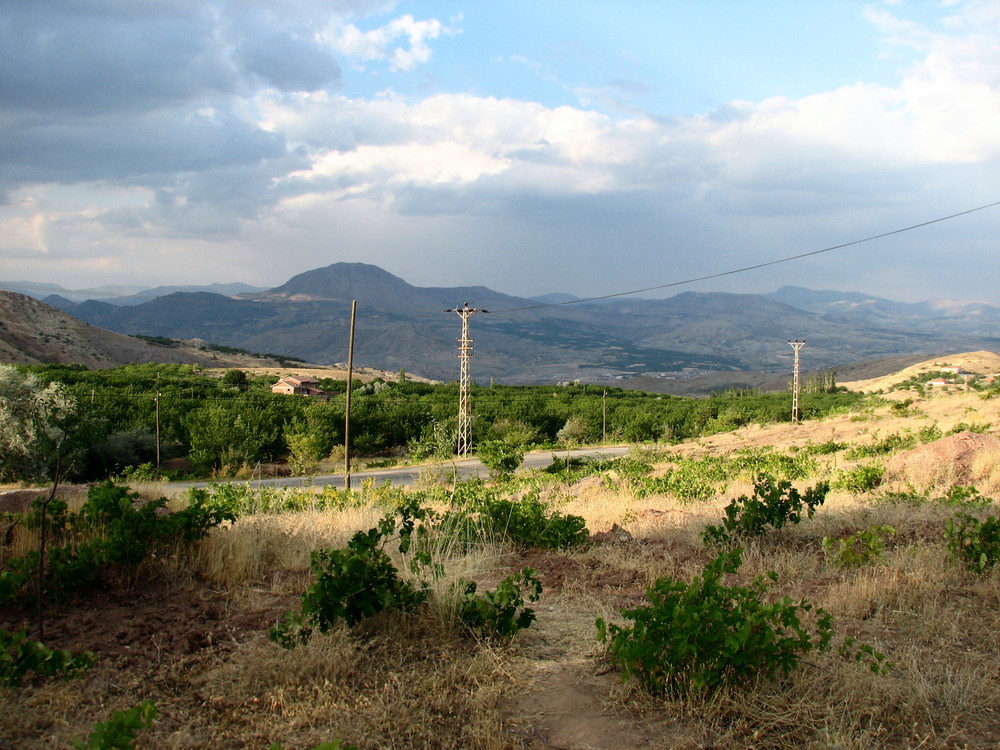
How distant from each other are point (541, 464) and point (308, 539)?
101 ft

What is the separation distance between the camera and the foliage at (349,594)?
13.6 ft

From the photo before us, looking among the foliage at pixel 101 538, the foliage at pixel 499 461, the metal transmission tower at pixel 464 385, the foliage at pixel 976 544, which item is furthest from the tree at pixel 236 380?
the foliage at pixel 976 544

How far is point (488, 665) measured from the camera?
410 cm

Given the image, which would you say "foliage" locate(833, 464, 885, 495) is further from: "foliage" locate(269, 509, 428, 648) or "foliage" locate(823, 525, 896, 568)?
"foliage" locate(269, 509, 428, 648)

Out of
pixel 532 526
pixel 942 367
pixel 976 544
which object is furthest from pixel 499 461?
pixel 942 367

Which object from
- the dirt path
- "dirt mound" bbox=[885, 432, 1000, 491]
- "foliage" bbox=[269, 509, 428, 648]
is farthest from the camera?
"dirt mound" bbox=[885, 432, 1000, 491]

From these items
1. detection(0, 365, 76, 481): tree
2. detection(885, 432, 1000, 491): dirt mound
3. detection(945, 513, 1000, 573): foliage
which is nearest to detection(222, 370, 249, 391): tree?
detection(0, 365, 76, 481): tree

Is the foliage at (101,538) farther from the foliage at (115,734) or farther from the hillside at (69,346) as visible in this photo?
the hillside at (69,346)

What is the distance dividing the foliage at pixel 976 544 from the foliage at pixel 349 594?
14.8 feet

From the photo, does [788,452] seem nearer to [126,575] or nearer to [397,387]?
[126,575]

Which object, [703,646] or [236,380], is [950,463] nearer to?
[703,646]

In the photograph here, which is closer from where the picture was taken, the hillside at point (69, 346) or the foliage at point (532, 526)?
the foliage at point (532, 526)

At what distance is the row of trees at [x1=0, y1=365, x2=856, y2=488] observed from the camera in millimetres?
29094

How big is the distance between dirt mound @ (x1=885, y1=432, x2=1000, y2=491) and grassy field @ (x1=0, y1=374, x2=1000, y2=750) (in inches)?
203
